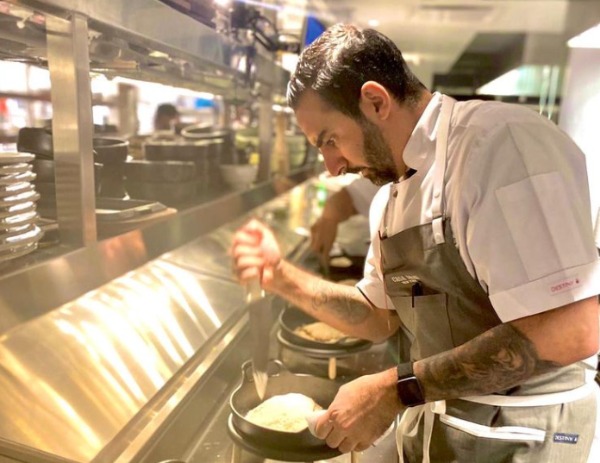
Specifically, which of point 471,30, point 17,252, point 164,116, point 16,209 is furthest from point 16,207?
point 471,30

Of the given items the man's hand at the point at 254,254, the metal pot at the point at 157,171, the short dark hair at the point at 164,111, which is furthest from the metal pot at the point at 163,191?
the short dark hair at the point at 164,111

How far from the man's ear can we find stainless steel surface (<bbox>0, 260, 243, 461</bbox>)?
802mm

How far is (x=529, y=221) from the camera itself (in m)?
0.83

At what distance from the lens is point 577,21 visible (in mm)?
4555

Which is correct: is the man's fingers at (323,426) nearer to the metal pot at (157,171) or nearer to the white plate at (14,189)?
the white plate at (14,189)

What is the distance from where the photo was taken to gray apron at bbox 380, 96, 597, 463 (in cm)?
97

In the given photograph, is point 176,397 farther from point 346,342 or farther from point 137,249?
point 346,342

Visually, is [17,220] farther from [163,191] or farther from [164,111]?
[164,111]

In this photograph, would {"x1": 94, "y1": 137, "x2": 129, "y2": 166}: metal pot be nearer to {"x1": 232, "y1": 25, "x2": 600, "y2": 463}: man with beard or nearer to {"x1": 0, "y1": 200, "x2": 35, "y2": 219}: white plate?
{"x1": 0, "y1": 200, "x2": 35, "y2": 219}: white plate

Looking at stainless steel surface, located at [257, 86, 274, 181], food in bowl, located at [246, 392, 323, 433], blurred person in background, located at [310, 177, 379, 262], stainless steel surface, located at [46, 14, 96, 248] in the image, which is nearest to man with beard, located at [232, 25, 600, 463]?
food in bowl, located at [246, 392, 323, 433]

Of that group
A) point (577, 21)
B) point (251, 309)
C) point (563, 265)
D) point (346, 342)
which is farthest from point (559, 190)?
point (577, 21)

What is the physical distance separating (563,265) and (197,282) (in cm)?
138

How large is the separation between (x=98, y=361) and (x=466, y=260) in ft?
2.84

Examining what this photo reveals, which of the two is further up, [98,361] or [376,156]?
[376,156]
